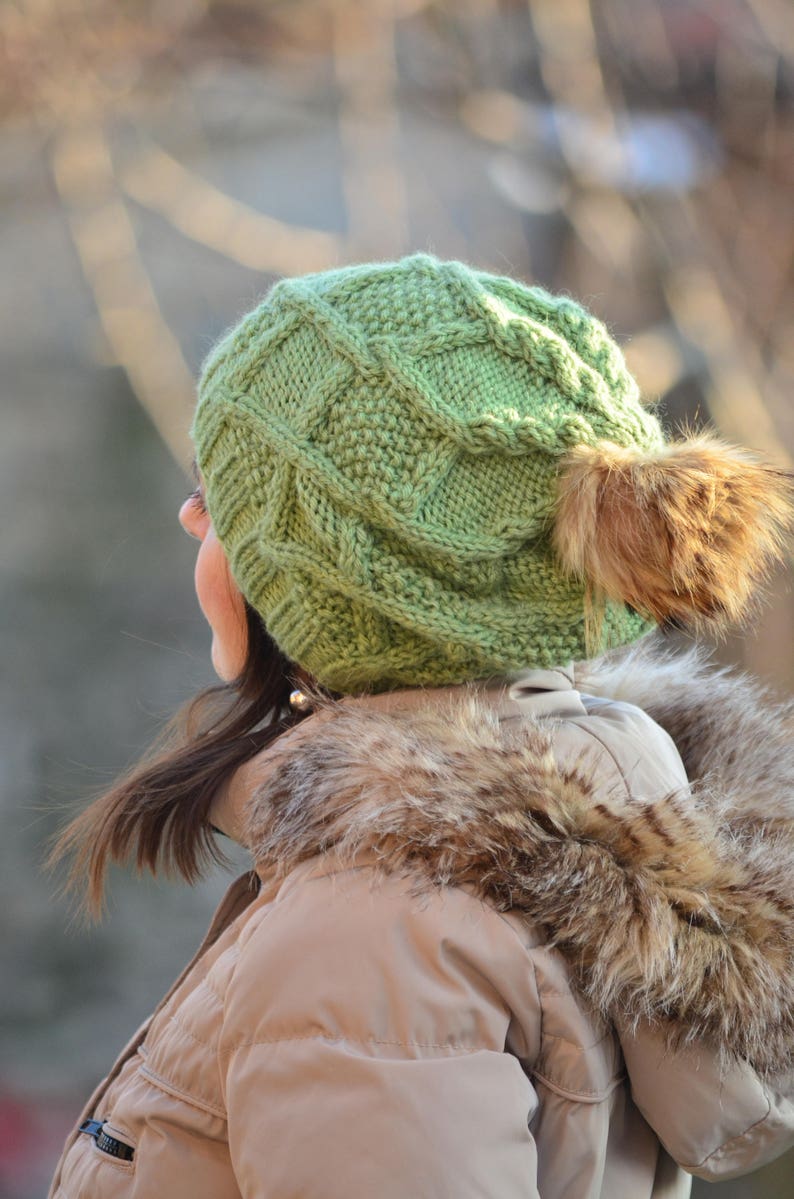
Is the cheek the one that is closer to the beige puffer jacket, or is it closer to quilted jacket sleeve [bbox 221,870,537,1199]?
the beige puffer jacket

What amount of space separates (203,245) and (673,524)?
168cm

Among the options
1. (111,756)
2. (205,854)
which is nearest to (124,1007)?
(111,756)

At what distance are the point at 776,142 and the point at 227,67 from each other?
1101 millimetres

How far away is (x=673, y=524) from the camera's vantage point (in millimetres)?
759

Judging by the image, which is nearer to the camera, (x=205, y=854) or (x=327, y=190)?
(x=205, y=854)

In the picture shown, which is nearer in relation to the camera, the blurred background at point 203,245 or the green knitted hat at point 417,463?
Answer: the green knitted hat at point 417,463

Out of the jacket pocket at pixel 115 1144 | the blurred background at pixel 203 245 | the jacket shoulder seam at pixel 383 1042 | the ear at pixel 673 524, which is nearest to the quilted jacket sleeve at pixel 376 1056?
Result: the jacket shoulder seam at pixel 383 1042

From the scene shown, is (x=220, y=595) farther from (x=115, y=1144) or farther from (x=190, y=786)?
(x=115, y=1144)

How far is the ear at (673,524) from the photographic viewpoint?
768mm

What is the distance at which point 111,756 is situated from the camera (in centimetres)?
225

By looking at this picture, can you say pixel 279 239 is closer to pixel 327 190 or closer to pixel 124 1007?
pixel 327 190

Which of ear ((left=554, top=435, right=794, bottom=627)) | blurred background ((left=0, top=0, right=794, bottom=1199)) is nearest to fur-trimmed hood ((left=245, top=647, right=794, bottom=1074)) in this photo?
ear ((left=554, top=435, right=794, bottom=627))

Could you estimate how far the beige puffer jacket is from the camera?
64 centimetres

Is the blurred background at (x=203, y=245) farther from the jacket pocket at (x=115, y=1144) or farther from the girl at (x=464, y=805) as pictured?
the jacket pocket at (x=115, y=1144)
